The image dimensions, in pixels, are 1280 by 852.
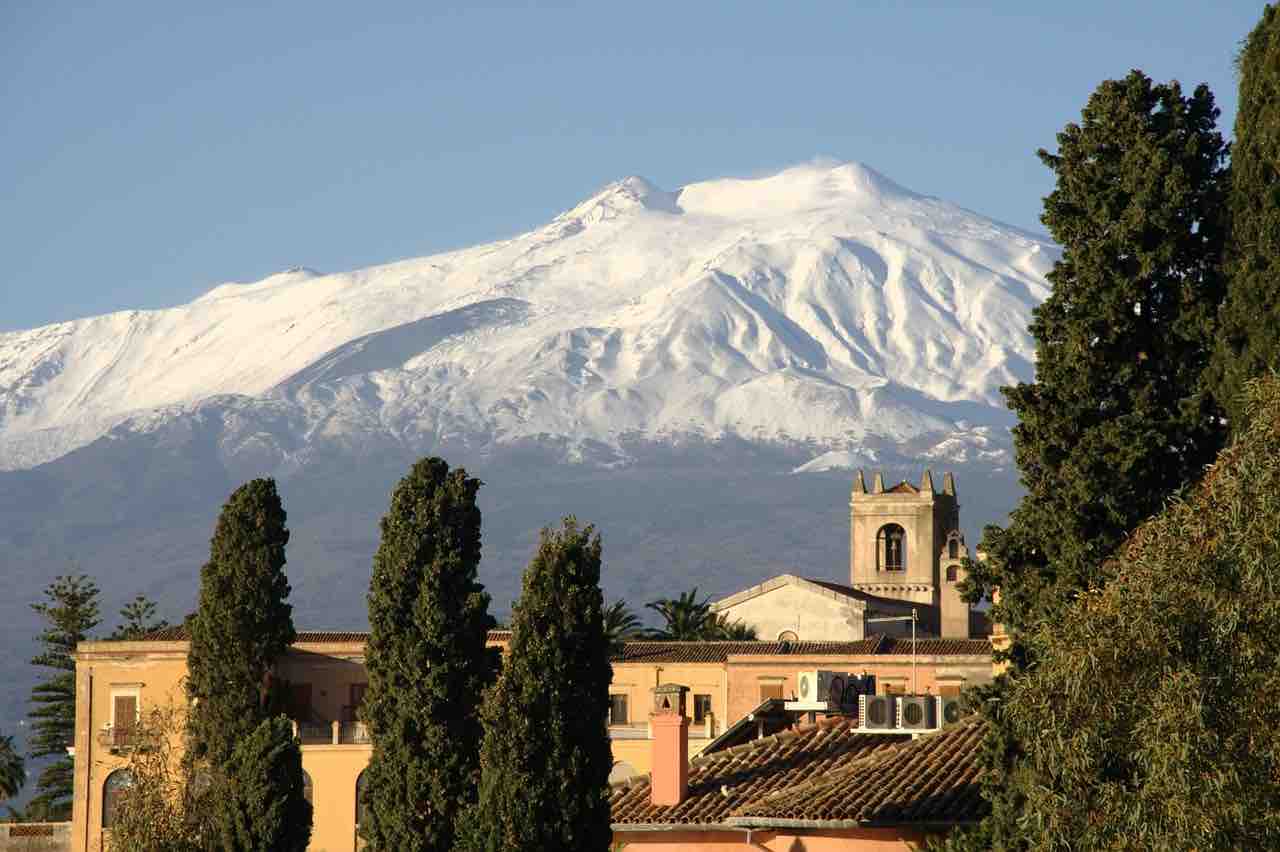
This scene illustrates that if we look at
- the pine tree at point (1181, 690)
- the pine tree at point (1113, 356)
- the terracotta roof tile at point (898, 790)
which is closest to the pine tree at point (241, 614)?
the terracotta roof tile at point (898, 790)

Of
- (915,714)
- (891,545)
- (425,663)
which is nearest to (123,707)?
(425,663)

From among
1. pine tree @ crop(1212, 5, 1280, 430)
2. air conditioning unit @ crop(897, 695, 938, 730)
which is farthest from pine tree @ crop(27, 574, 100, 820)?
pine tree @ crop(1212, 5, 1280, 430)

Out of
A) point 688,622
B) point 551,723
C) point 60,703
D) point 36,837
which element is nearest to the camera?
point 551,723

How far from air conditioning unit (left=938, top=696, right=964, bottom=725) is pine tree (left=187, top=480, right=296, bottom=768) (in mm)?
24831

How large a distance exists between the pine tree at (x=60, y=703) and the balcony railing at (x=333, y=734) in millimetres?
21190

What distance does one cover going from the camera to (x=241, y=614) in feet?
249

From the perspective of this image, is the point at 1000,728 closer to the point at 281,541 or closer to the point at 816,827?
the point at 816,827

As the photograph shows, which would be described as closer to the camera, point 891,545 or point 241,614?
point 241,614

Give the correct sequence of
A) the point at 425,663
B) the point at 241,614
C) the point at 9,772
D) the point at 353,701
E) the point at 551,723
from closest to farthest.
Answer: the point at 551,723 < the point at 425,663 < the point at 241,614 < the point at 353,701 < the point at 9,772

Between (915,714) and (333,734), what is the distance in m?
38.1

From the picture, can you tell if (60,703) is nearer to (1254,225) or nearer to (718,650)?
(718,650)

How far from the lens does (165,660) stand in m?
84.4

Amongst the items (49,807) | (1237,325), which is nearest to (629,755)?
(49,807)

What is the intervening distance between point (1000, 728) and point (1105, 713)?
324 inches
